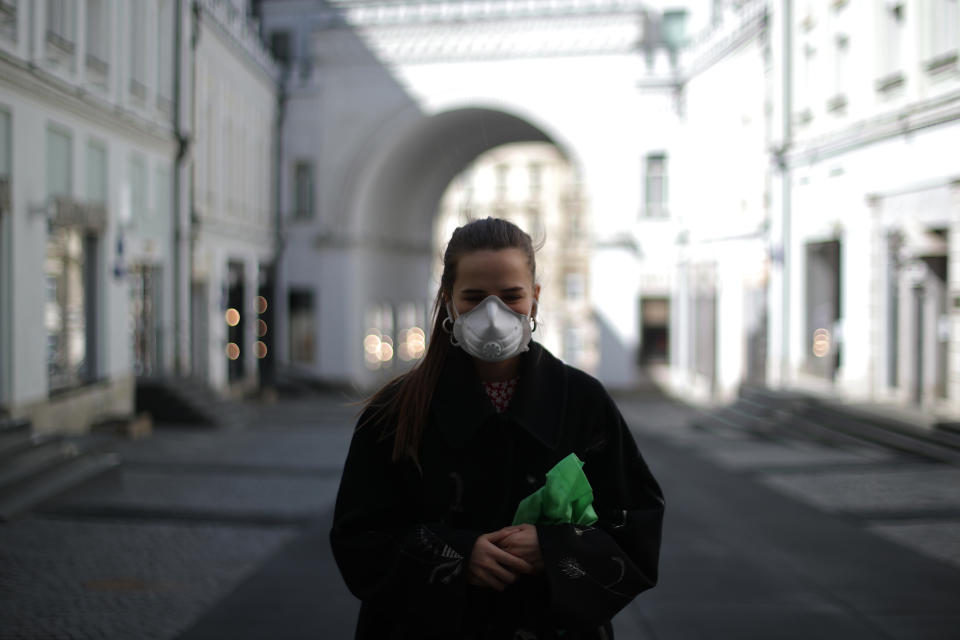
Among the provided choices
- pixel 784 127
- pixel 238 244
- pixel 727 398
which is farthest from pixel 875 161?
pixel 238 244

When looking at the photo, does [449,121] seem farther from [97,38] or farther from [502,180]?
[502,180]

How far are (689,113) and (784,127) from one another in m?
8.82

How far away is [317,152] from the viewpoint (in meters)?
27.0

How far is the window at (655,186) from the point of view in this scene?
25.4 meters

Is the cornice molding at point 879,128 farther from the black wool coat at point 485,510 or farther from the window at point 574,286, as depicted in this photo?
the window at point 574,286

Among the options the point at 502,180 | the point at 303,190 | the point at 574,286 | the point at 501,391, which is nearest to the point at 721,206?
the point at 303,190

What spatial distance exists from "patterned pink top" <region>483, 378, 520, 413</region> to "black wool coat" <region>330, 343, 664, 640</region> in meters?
0.08

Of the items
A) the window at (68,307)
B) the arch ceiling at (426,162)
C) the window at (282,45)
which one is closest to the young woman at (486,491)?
the window at (68,307)

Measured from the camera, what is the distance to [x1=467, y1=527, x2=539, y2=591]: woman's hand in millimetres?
2533

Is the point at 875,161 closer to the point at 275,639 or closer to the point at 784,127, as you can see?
the point at 784,127

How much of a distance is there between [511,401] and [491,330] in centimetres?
24

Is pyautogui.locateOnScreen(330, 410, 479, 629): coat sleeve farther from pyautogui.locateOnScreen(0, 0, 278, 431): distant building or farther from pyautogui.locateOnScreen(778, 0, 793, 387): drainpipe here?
pyautogui.locateOnScreen(778, 0, 793, 387): drainpipe

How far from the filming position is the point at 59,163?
38.2 ft

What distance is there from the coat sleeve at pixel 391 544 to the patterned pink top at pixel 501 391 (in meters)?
0.32
